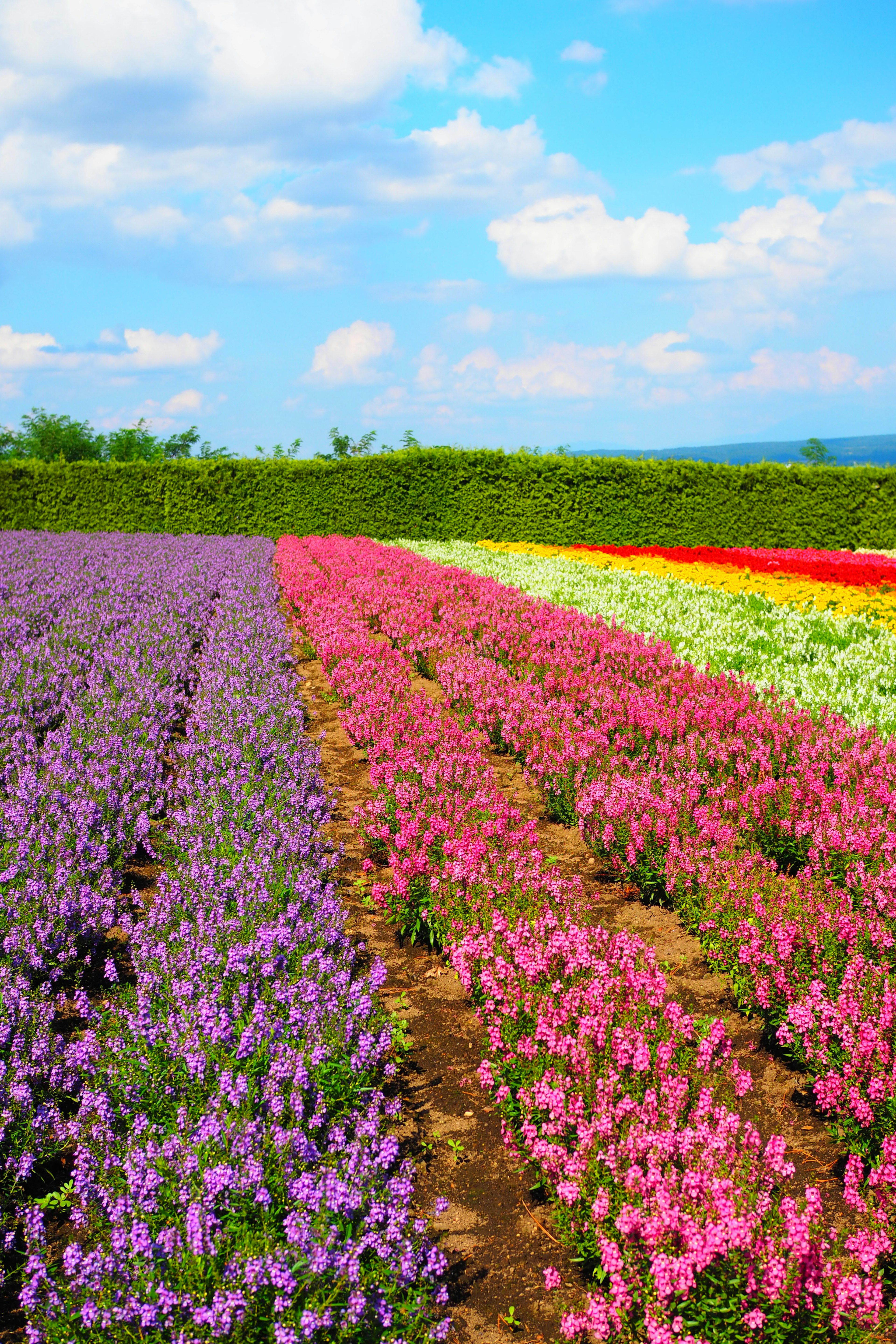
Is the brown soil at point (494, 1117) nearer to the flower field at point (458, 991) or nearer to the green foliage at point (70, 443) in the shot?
the flower field at point (458, 991)

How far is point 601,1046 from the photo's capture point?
3.19 metres

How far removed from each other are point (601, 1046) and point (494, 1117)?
75cm

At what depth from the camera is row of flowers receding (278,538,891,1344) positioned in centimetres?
233

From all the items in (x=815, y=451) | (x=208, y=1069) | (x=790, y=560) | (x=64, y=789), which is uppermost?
(x=815, y=451)

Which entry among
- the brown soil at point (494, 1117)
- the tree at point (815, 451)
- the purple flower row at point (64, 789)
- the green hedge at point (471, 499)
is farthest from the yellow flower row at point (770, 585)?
the tree at point (815, 451)

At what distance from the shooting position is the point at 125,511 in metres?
28.9

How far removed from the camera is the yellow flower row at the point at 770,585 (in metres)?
12.8

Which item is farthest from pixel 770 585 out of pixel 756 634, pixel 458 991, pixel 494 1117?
pixel 494 1117

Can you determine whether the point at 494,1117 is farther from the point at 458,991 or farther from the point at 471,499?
the point at 471,499

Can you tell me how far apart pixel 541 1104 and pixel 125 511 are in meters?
29.2

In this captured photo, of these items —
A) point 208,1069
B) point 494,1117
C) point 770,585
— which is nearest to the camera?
point 208,1069

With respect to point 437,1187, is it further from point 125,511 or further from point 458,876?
point 125,511

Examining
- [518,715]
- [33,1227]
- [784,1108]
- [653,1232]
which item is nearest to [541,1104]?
[653,1232]

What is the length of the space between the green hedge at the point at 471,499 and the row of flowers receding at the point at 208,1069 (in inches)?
889
